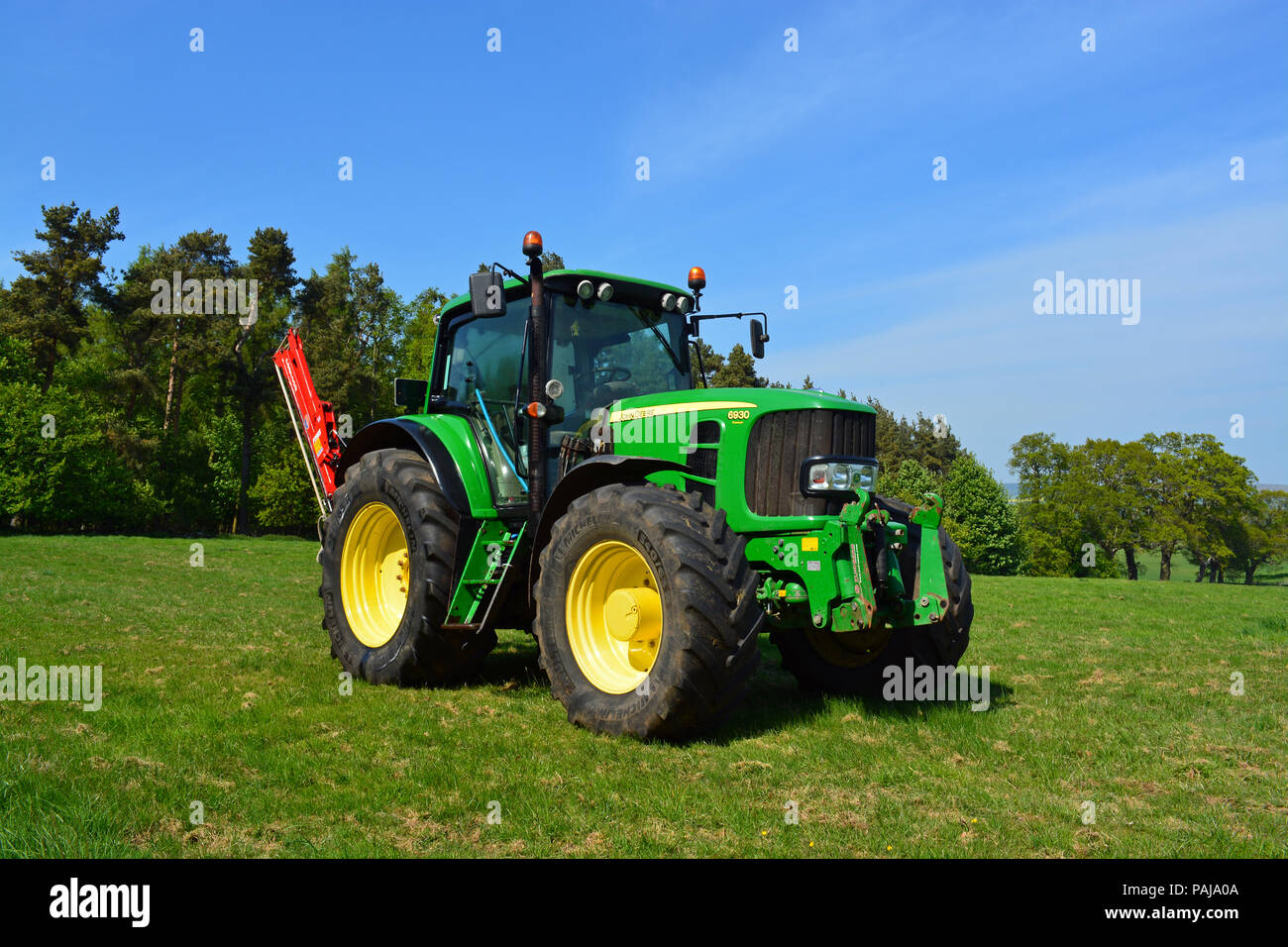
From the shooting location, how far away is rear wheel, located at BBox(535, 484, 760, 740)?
4.85 meters

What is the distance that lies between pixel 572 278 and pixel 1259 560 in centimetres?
7134

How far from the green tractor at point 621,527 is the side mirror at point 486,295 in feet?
0.04

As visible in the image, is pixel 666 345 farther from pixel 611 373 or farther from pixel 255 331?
pixel 255 331

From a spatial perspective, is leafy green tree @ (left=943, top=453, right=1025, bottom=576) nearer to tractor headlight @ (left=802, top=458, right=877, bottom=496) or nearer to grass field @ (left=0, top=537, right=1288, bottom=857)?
grass field @ (left=0, top=537, right=1288, bottom=857)

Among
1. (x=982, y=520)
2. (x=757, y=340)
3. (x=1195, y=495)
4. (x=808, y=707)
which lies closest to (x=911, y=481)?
(x=982, y=520)

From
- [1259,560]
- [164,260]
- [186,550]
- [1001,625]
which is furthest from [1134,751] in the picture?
[1259,560]

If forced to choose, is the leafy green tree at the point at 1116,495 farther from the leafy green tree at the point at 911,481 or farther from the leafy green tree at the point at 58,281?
the leafy green tree at the point at 58,281

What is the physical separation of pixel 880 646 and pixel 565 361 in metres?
3.08

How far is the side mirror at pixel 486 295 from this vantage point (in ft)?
20.1

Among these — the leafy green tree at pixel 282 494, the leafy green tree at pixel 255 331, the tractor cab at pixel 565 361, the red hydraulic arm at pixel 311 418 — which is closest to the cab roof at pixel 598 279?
the tractor cab at pixel 565 361

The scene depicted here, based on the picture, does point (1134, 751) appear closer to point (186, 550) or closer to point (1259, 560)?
point (186, 550)

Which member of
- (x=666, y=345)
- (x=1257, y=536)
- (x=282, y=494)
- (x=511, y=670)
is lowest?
(x=1257, y=536)

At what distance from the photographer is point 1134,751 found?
508cm

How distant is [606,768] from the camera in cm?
461
